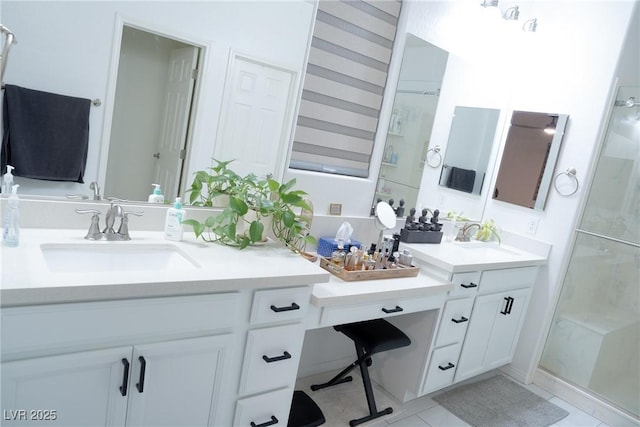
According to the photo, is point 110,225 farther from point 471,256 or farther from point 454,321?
point 471,256

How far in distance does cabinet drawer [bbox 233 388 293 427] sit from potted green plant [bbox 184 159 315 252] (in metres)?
0.61

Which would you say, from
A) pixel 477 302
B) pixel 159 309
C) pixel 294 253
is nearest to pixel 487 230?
pixel 477 302

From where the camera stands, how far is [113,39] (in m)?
1.61

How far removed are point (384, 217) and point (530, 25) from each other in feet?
6.09

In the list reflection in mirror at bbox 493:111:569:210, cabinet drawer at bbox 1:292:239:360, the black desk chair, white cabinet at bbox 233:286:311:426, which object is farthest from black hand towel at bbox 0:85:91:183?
reflection in mirror at bbox 493:111:569:210

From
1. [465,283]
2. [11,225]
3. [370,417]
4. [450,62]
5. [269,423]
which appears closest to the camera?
[11,225]

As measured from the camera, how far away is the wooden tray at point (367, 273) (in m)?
2.06

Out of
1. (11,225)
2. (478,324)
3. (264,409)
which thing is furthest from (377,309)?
(11,225)

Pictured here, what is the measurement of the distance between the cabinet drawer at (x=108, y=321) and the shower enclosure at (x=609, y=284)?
8.35ft

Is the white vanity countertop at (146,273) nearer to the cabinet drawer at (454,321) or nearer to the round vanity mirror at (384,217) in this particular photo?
the round vanity mirror at (384,217)

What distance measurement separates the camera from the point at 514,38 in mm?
3186

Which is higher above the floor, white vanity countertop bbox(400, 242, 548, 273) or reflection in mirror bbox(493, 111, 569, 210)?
reflection in mirror bbox(493, 111, 569, 210)

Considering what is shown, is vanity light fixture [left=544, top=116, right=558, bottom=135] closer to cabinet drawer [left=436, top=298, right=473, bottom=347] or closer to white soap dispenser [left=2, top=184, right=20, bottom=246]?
cabinet drawer [left=436, top=298, right=473, bottom=347]

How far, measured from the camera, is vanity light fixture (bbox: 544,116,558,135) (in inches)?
118
